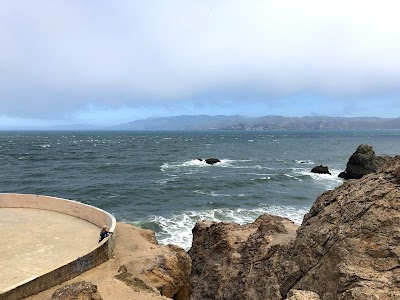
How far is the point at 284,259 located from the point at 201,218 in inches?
667

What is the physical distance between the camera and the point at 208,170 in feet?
189

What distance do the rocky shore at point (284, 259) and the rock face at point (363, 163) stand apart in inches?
1307

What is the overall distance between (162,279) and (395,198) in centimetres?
884

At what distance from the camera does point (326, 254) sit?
11117 millimetres

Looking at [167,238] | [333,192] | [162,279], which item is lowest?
[167,238]

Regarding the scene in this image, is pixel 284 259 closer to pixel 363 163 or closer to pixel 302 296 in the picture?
pixel 302 296

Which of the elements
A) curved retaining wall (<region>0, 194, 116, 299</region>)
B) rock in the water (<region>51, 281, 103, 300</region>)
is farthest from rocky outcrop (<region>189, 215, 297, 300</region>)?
rock in the water (<region>51, 281, 103, 300</region>)

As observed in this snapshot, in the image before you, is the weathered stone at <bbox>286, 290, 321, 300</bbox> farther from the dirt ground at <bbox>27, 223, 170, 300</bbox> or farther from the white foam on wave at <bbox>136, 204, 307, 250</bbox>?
the white foam on wave at <bbox>136, 204, 307, 250</bbox>

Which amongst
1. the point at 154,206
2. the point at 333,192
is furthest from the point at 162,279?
the point at 154,206

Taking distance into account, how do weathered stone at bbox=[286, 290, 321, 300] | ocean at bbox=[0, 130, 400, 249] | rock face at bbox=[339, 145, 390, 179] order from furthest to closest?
rock face at bbox=[339, 145, 390, 179] → ocean at bbox=[0, 130, 400, 249] → weathered stone at bbox=[286, 290, 321, 300]

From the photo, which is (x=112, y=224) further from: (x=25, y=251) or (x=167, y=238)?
(x=167, y=238)

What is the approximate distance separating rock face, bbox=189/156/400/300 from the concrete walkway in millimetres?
6026

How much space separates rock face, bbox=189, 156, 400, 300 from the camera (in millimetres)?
9461

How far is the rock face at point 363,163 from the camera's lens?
47.0 metres
